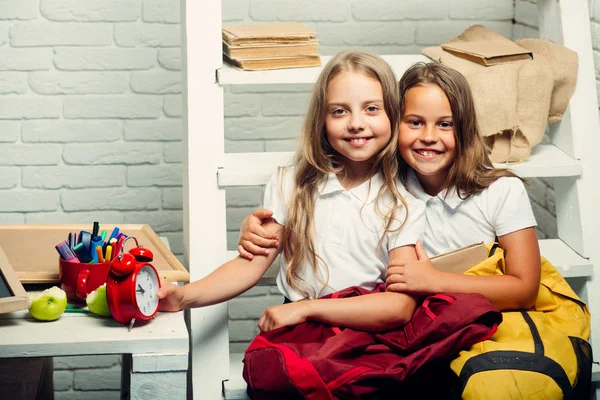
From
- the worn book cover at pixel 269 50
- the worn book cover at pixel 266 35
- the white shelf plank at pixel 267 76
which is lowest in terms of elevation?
the white shelf plank at pixel 267 76

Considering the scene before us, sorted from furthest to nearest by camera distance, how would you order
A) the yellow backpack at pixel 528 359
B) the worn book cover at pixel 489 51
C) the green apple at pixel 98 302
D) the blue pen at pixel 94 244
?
1. the worn book cover at pixel 489 51
2. the blue pen at pixel 94 244
3. the green apple at pixel 98 302
4. the yellow backpack at pixel 528 359

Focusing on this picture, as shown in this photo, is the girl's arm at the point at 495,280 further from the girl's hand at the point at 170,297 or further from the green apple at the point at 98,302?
the green apple at the point at 98,302

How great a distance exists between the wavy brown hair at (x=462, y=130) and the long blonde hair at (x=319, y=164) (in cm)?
6

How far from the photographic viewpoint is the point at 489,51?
2.04 meters

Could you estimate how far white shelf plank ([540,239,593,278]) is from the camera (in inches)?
76.3

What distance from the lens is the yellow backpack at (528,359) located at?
1534 millimetres

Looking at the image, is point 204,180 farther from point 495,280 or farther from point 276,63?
point 495,280

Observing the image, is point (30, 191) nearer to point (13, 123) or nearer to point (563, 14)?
point (13, 123)

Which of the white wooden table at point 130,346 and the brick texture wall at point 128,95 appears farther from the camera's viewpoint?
the brick texture wall at point 128,95

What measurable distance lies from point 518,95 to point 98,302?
1.00 metres

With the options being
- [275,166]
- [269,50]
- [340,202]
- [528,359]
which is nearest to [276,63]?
[269,50]

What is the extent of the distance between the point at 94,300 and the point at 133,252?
116mm

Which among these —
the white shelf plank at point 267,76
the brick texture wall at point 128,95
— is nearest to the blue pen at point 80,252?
the white shelf plank at point 267,76

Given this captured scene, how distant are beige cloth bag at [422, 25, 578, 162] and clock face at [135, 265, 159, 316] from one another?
31.4 inches
